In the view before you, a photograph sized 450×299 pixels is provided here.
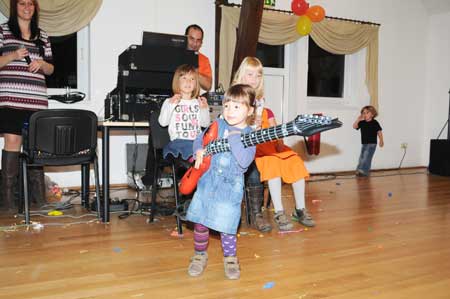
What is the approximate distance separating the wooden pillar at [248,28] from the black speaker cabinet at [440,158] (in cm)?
325

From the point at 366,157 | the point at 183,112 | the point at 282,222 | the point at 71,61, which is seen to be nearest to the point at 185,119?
the point at 183,112

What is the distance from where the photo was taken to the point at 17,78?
11.2 ft

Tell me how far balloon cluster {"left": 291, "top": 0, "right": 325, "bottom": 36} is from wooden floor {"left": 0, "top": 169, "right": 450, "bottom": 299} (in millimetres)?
3113

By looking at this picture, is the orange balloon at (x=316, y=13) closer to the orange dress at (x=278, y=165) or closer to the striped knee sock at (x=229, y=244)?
the orange dress at (x=278, y=165)

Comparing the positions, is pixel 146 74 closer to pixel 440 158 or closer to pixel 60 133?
pixel 60 133

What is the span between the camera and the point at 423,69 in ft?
24.8

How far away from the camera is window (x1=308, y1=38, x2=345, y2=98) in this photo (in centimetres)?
658

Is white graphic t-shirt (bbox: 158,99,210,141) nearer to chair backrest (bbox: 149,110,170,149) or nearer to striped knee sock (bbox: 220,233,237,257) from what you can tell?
chair backrest (bbox: 149,110,170,149)

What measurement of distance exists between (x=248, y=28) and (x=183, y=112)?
108 inches

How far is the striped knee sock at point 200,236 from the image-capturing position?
6.98 feet

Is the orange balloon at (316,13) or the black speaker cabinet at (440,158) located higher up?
the orange balloon at (316,13)

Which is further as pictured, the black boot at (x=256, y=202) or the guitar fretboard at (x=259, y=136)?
the black boot at (x=256, y=202)

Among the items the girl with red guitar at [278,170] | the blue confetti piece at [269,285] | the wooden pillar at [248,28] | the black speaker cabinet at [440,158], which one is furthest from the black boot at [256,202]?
the black speaker cabinet at [440,158]

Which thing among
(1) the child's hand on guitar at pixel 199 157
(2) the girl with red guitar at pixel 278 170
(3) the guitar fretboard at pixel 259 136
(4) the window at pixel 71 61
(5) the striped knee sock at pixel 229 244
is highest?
(4) the window at pixel 71 61
